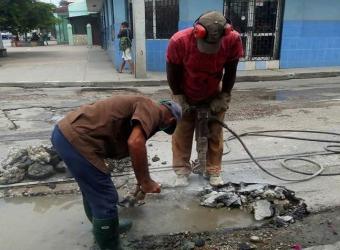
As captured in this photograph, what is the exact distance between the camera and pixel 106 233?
302cm

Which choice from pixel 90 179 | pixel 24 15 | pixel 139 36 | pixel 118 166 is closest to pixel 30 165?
pixel 118 166

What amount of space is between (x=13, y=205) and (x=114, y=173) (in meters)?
1.15

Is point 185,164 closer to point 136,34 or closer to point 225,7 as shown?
point 136,34

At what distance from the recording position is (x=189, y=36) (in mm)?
3822

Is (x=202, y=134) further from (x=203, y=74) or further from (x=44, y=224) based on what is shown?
(x=44, y=224)

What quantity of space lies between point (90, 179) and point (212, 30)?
1665 millimetres

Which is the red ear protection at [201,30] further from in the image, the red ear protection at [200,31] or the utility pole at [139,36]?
the utility pole at [139,36]

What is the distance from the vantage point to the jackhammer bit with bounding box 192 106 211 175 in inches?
168

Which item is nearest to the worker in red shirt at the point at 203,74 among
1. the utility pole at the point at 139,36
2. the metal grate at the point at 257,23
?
the utility pole at the point at 139,36

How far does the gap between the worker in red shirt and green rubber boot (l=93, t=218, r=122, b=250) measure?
4.68ft

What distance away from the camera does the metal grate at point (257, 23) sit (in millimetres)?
12945

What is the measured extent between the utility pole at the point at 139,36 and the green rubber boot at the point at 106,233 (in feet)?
29.6

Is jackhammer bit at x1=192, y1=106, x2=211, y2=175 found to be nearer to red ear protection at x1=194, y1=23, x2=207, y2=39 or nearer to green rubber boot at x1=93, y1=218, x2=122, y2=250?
red ear protection at x1=194, y1=23, x2=207, y2=39

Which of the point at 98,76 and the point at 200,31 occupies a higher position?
the point at 200,31
